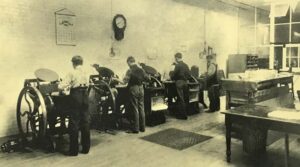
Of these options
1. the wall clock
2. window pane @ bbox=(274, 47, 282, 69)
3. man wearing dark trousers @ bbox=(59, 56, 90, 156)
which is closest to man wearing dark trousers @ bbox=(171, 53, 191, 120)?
the wall clock

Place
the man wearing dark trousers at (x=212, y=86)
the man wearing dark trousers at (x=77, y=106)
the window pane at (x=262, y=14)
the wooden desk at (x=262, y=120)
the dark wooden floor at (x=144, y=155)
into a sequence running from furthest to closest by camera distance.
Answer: the window pane at (x=262, y=14) < the man wearing dark trousers at (x=212, y=86) < the man wearing dark trousers at (x=77, y=106) < the dark wooden floor at (x=144, y=155) < the wooden desk at (x=262, y=120)

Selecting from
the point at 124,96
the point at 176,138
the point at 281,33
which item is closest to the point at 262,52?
the point at 281,33

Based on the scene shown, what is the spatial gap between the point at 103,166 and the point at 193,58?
22.6ft

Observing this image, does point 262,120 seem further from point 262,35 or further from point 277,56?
point 262,35

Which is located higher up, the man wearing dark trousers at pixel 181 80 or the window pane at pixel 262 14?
the window pane at pixel 262 14

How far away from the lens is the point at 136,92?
6.10 m

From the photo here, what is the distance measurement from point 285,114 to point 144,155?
2.13 metres

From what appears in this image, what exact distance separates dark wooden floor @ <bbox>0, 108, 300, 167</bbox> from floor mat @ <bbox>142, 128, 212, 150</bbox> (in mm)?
147

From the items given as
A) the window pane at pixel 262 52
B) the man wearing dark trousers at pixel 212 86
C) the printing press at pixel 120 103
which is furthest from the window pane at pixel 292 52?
the printing press at pixel 120 103

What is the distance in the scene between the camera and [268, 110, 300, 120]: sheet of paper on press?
3.69 meters

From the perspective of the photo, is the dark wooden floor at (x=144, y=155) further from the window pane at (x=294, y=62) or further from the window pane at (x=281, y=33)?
the window pane at (x=281, y=33)

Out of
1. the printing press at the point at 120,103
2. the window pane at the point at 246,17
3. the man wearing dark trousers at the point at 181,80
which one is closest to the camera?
the printing press at the point at 120,103

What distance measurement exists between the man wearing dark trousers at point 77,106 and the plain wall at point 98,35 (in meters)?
1.63

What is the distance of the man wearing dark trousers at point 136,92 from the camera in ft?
19.8
